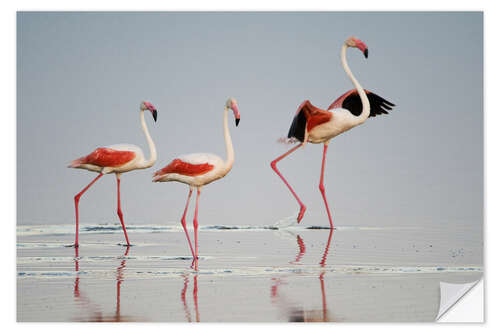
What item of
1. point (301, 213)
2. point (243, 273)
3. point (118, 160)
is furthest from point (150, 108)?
point (243, 273)

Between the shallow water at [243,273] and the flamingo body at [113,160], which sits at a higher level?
the flamingo body at [113,160]

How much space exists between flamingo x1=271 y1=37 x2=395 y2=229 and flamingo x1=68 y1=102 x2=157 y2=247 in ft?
4.19

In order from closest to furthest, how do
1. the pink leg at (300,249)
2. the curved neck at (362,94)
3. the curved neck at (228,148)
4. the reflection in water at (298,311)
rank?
the reflection in water at (298,311), the pink leg at (300,249), the curved neck at (228,148), the curved neck at (362,94)

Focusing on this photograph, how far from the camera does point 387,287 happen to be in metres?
5.52

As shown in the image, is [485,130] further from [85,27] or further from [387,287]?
[85,27]

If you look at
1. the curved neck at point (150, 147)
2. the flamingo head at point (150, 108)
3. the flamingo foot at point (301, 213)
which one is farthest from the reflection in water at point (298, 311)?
the flamingo head at point (150, 108)

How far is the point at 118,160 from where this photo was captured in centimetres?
682

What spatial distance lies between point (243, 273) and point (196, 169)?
1111 millimetres

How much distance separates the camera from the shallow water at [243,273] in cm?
522

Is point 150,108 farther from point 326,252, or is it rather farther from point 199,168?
point 326,252

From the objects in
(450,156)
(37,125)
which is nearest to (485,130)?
(450,156)

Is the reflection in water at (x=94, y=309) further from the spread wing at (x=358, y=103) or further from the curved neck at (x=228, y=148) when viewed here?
the spread wing at (x=358, y=103)

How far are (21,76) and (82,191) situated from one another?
1220 mm

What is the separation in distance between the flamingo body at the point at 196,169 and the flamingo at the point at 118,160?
1.45 feet
